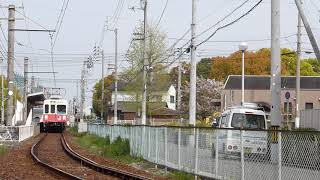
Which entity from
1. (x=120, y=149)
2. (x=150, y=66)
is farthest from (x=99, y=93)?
(x=120, y=149)

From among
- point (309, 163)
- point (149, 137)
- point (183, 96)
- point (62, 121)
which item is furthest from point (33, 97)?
point (309, 163)

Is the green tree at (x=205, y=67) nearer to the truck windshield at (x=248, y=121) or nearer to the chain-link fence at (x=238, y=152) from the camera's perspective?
the truck windshield at (x=248, y=121)

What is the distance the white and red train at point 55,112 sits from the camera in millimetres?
65688

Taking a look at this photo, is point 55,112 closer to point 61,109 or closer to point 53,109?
point 53,109

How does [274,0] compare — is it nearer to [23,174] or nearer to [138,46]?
[23,174]

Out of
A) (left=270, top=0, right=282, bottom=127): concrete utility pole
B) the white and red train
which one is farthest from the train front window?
(left=270, top=0, right=282, bottom=127): concrete utility pole

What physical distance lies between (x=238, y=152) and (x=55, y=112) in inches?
2079

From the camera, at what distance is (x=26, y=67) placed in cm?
6347

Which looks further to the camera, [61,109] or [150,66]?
[61,109]

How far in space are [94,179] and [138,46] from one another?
3910 cm

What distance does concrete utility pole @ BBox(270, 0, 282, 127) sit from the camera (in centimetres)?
1972

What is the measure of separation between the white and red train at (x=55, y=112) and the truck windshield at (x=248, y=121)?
43.9 meters

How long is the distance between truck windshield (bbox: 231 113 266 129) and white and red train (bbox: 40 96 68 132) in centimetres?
4395

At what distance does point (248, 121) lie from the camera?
→ 946 inches
